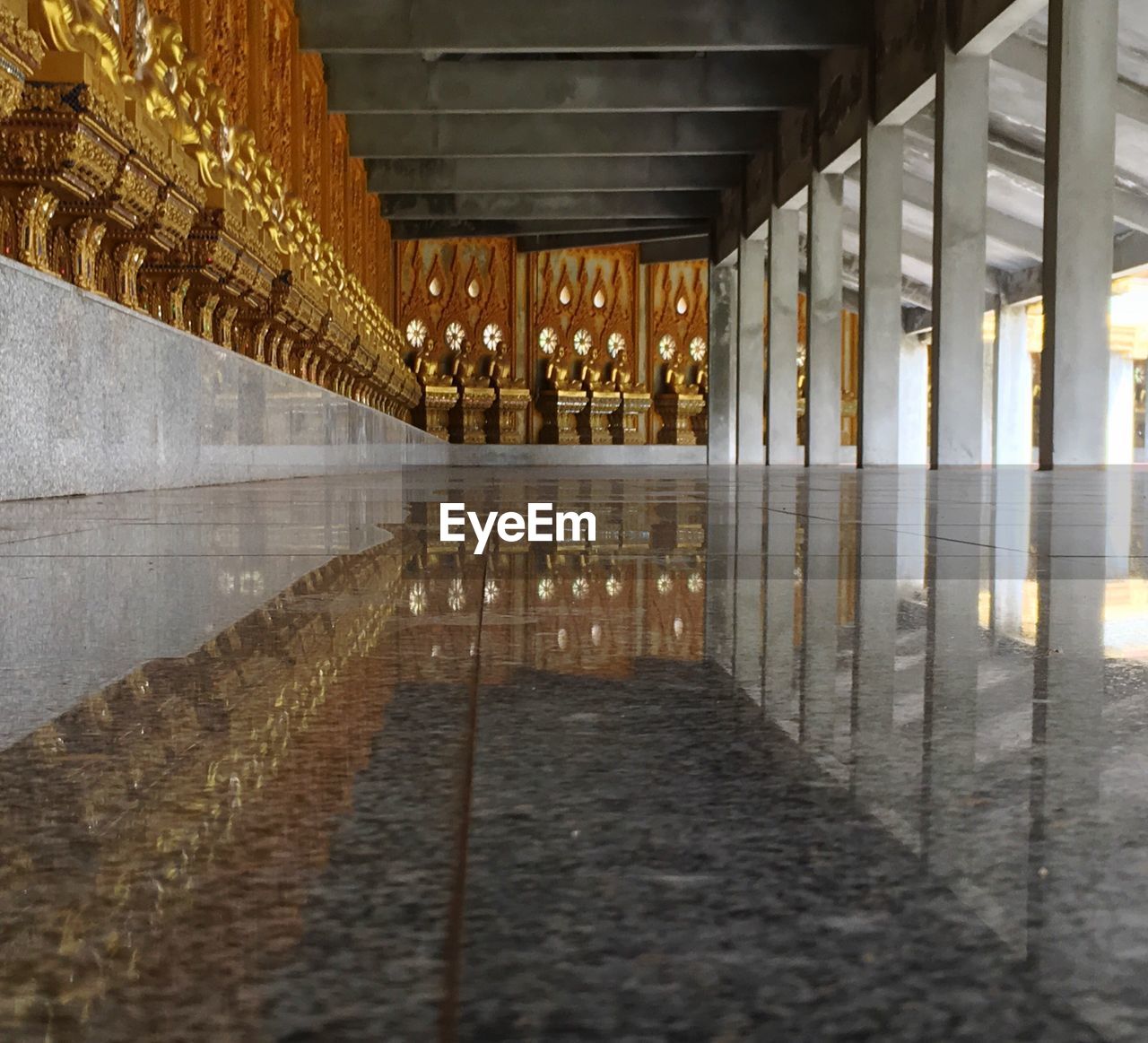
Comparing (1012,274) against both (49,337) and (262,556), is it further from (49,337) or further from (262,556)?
(262,556)

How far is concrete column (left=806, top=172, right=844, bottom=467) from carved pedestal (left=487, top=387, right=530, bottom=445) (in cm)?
958

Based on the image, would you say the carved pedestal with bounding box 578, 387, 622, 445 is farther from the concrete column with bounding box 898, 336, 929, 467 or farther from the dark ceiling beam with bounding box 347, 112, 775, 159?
the dark ceiling beam with bounding box 347, 112, 775, 159

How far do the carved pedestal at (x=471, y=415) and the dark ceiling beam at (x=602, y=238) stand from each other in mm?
3007

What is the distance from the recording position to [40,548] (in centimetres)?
221

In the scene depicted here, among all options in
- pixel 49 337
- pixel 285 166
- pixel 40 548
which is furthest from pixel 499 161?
pixel 40 548

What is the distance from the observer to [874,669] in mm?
939

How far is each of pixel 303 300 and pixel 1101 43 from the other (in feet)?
20.7

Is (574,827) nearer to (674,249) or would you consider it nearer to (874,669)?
(874,669)

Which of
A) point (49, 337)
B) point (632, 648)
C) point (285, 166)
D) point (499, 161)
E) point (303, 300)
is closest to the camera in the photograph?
point (632, 648)

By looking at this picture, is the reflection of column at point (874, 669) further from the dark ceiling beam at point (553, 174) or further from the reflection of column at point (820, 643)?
the dark ceiling beam at point (553, 174)

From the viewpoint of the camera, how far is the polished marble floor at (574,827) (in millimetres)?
367

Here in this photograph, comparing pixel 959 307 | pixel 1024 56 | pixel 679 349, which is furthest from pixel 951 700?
pixel 679 349

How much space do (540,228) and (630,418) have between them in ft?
18.0

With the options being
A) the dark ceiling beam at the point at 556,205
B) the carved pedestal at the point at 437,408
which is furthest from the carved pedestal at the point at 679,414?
the dark ceiling beam at the point at 556,205
